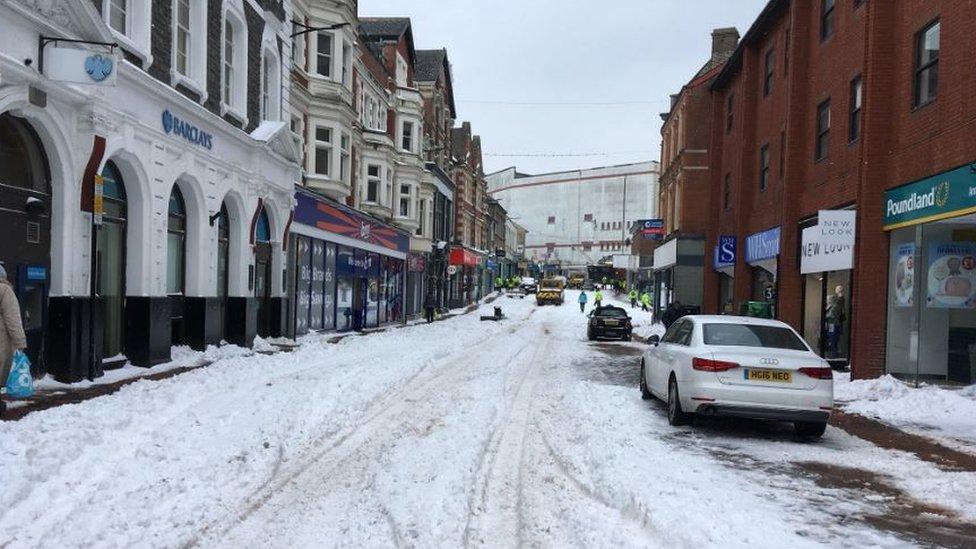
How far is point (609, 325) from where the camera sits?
2664 cm

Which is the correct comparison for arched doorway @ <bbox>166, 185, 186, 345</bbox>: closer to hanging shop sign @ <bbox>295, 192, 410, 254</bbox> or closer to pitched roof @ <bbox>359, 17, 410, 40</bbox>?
hanging shop sign @ <bbox>295, 192, 410, 254</bbox>

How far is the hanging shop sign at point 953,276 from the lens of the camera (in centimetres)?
1336

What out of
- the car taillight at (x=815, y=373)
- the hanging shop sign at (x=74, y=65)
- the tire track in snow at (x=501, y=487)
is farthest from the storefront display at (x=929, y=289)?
the hanging shop sign at (x=74, y=65)

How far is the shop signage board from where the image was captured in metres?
13.5

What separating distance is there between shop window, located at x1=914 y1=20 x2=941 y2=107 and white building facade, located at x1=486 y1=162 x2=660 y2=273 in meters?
90.7

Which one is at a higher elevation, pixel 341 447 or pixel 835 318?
pixel 835 318

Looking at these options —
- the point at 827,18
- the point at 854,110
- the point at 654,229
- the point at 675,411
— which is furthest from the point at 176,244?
the point at 654,229

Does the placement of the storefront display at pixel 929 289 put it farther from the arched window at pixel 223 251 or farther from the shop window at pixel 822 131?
the arched window at pixel 223 251

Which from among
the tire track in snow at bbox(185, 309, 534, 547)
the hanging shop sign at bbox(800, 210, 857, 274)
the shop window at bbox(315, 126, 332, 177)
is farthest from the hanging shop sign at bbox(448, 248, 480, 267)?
the tire track in snow at bbox(185, 309, 534, 547)

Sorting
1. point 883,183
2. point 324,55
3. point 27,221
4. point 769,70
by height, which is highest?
point 324,55

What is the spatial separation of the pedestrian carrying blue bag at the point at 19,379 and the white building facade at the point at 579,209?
98.3 metres

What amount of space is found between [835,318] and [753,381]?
9659 millimetres

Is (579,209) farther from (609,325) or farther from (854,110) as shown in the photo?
(854,110)

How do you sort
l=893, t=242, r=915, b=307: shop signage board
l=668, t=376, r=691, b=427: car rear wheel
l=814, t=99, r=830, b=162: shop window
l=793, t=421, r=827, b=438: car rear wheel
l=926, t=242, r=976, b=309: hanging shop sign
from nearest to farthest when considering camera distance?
1. l=793, t=421, r=827, b=438: car rear wheel
2. l=668, t=376, r=691, b=427: car rear wheel
3. l=926, t=242, r=976, b=309: hanging shop sign
4. l=893, t=242, r=915, b=307: shop signage board
5. l=814, t=99, r=830, b=162: shop window
